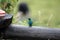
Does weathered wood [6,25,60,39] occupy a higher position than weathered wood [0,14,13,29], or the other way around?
weathered wood [0,14,13,29]

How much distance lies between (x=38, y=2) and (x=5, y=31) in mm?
4254

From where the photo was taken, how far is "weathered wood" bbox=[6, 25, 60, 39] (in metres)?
1.18

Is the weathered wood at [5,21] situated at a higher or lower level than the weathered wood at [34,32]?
higher

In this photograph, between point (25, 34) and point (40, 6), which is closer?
point (25, 34)

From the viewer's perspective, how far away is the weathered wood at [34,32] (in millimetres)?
1185

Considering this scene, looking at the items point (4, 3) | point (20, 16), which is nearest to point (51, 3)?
point (20, 16)

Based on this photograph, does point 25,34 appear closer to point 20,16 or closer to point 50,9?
point 20,16

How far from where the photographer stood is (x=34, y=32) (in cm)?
120

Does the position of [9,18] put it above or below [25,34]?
above

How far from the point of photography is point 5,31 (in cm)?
123

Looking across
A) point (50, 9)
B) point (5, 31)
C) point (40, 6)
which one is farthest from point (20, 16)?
point (40, 6)

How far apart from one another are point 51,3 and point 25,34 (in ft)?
13.4

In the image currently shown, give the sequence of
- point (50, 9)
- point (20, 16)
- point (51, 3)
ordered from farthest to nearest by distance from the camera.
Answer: point (51, 3), point (50, 9), point (20, 16)

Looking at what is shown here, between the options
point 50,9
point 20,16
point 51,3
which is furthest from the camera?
point 51,3
